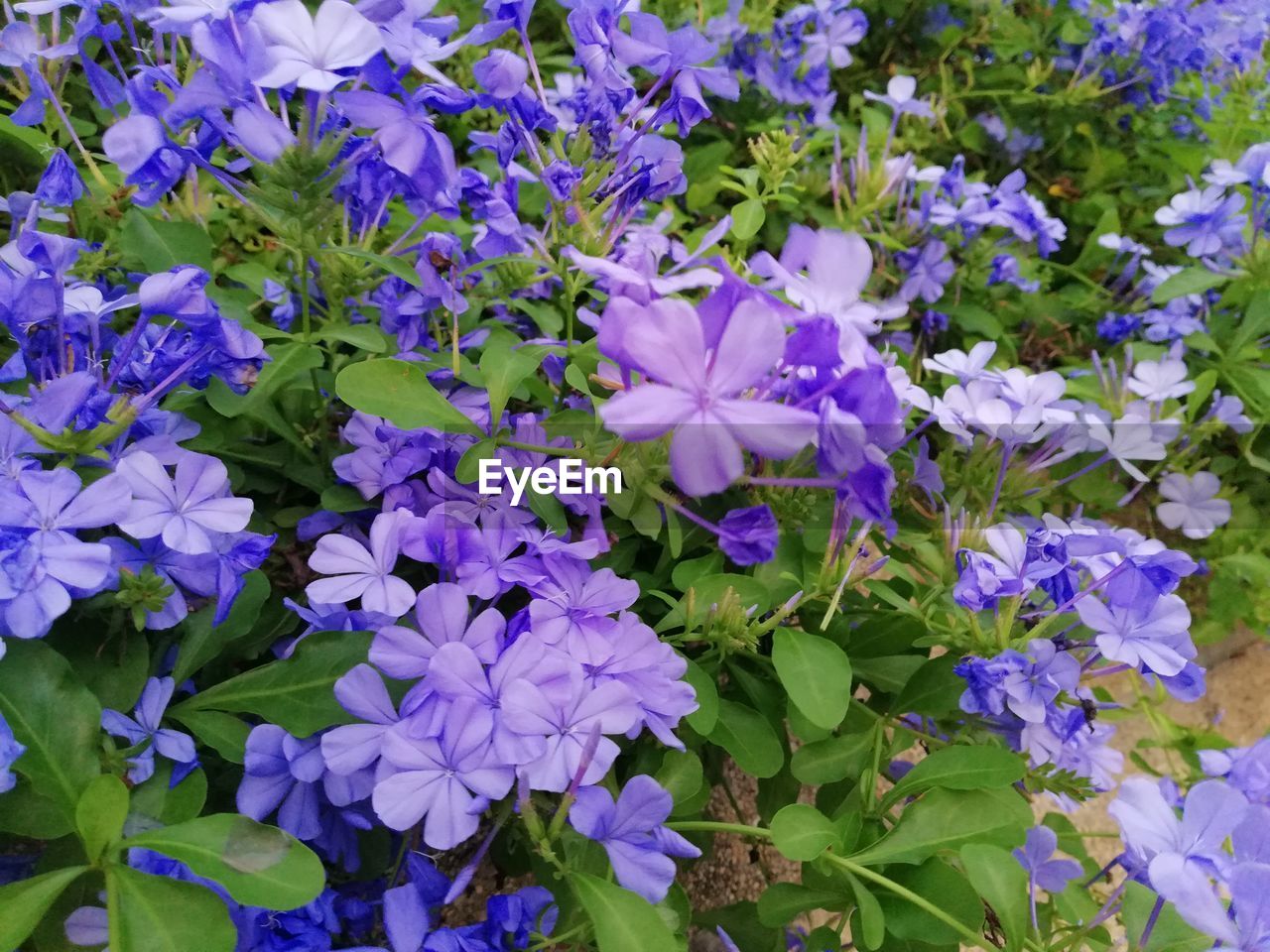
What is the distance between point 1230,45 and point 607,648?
184cm

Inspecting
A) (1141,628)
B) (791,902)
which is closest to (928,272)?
(1141,628)

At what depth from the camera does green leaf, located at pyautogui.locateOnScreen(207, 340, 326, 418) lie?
0.77 meters

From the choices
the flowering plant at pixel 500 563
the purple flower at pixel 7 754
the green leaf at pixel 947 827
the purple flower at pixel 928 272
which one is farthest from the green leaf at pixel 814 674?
the purple flower at pixel 928 272

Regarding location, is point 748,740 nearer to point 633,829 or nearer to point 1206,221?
point 633,829

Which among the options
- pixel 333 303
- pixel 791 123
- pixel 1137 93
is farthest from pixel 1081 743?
pixel 1137 93

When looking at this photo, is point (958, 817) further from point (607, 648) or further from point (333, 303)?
point (333, 303)

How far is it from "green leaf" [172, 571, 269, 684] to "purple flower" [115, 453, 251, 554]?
8 centimetres

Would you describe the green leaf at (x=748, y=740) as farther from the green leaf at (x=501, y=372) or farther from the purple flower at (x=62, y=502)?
the purple flower at (x=62, y=502)

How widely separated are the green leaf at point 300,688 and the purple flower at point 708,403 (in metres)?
0.34

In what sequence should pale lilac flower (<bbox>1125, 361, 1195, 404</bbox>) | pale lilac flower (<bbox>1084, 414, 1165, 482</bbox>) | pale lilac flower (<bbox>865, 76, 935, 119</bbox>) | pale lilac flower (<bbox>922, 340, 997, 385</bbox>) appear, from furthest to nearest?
pale lilac flower (<bbox>865, 76, 935, 119</bbox>), pale lilac flower (<bbox>1125, 361, 1195, 404</bbox>), pale lilac flower (<bbox>1084, 414, 1165, 482</bbox>), pale lilac flower (<bbox>922, 340, 997, 385</bbox>)

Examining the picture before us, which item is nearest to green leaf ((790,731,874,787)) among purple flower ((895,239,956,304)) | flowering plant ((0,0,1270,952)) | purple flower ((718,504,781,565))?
flowering plant ((0,0,1270,952))

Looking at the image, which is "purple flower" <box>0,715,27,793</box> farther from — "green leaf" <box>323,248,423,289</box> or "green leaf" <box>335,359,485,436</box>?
"green leaf" <box>323,248,423,289</box>

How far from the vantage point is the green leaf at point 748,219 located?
887mm

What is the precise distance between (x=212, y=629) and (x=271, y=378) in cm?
21
